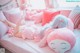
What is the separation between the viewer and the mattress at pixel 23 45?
1763 millimetres

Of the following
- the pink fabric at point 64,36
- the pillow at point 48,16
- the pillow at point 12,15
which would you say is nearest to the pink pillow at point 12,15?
the pillow at point 12,15

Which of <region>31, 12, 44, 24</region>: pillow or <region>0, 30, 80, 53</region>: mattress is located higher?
<region>31, 12, 44, 24</region>: pillow

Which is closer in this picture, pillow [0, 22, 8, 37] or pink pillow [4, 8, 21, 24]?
pillow [0, 22, 8, 37]

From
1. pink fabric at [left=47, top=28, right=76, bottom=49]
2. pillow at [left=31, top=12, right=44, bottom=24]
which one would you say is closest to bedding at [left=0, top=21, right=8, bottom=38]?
pillow at [left=31, top=12, right=44, bottom=24]

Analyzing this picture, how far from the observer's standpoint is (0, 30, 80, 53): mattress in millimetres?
1763

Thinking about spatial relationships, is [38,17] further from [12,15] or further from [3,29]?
[3,29]

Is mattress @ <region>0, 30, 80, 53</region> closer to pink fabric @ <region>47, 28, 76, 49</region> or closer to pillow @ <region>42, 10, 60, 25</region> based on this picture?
pink fabric @ <region>47, 28, 76, 49</region>

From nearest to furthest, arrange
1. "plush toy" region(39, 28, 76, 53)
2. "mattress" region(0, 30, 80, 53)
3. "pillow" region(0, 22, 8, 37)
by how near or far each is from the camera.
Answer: "plush toy" region(39, 28, 76, 53) < "mattress" region(0, 30, 80, 53) < "pillow" region(0, 22, 8, 37)

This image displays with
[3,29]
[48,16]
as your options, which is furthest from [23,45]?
[48,16]

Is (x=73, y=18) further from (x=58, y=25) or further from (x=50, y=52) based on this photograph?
(x=50, y=52)

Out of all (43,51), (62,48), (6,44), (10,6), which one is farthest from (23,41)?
(10,6)

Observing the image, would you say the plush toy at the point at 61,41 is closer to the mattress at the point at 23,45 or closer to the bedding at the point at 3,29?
the mattress at the point at 23,45

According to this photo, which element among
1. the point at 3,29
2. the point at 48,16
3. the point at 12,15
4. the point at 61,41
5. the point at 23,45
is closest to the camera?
the point at 61,41

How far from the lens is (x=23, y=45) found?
1.97m
